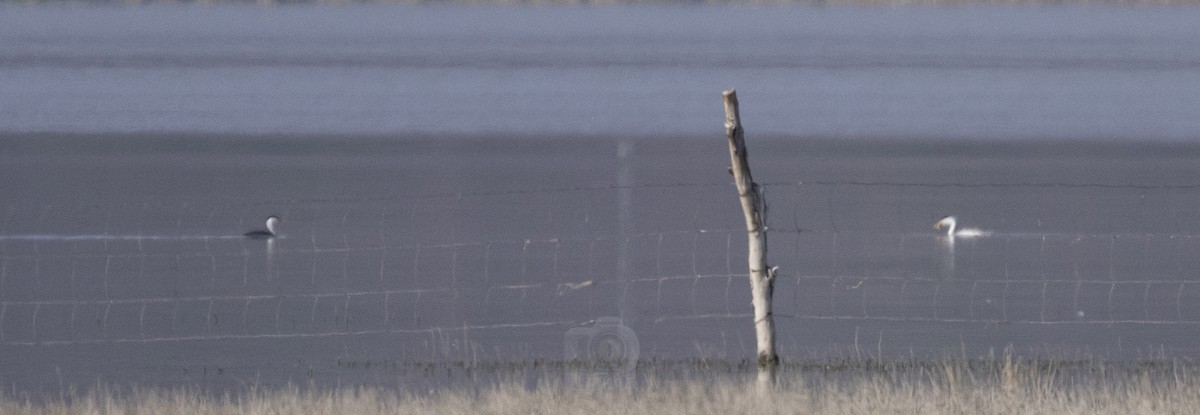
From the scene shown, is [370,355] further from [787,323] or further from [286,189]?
[286,189]

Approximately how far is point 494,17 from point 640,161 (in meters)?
52.7

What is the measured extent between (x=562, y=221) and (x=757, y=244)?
10994mm

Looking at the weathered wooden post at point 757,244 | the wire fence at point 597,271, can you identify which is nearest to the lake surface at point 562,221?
the wire fence at point 597,271

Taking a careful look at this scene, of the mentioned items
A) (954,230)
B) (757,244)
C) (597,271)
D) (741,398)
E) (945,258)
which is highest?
(954,230)

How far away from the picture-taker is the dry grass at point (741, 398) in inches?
341

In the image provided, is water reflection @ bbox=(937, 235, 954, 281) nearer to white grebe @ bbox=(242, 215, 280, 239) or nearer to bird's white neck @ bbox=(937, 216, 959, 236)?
bird's white neck @ bbox=(937, 216, 959, 236)

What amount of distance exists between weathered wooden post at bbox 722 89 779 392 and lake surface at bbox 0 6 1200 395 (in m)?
1.83

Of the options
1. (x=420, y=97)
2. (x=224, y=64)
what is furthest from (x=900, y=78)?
(x=224, y=64)

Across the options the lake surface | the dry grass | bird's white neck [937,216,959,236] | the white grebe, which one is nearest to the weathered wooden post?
the dry grass

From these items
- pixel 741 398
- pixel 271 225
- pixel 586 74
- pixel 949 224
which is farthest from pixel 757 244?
pixel 586 74

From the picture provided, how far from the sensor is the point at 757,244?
30.9 ft

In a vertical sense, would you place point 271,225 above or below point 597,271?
above

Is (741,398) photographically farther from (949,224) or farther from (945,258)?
(949,224)

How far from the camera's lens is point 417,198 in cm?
2384
